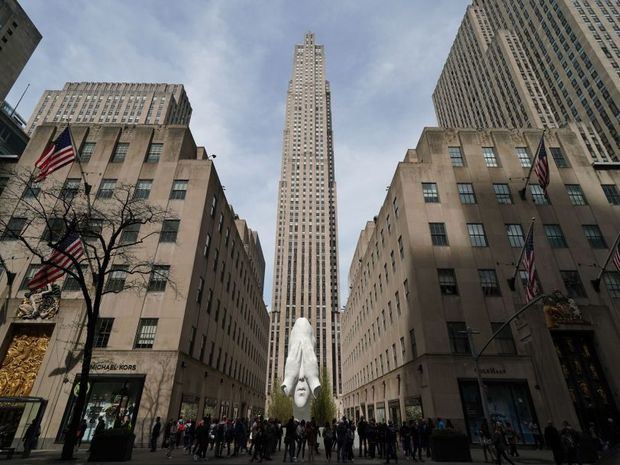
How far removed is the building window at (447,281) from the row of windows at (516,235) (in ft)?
8.74

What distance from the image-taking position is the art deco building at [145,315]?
2362cm

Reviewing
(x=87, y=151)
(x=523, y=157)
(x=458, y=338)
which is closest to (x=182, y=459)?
(x=458, y=338)

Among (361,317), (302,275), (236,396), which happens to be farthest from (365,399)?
(302,275)

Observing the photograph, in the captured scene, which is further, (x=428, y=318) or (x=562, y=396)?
(x=428, y=318)

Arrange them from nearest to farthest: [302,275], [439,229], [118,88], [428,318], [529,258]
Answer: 1. [529,258]
2. [428,318]
3. [439,229]
4. [302,275]
5. [118,88]

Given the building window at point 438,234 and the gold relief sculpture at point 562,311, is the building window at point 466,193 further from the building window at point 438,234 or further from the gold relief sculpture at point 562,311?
the gold relief sculpture at point 562,311

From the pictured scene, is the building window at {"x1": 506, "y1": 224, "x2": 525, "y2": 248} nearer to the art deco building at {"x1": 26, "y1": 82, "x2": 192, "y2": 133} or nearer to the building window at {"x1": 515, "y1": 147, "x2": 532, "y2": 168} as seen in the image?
the building window at {"x1": 515, "y1": 147, "x2": 532, "y2": 168}

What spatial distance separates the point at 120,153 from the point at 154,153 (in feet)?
11.8

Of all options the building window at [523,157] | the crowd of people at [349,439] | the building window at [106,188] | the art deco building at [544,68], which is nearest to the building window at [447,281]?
the crowd of people at [349,439]

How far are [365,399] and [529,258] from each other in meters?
36.3

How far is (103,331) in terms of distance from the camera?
25.8 metres

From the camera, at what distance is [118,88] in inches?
5167

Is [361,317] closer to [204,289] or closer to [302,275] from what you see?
[204,289]

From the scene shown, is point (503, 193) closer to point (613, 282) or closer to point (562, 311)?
point (613, 282)
